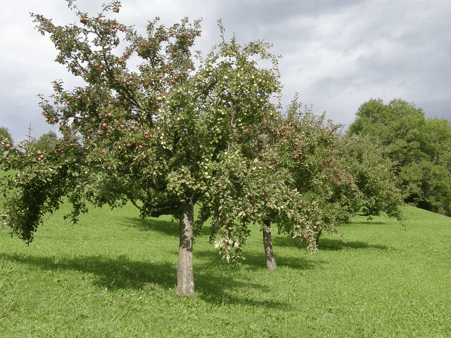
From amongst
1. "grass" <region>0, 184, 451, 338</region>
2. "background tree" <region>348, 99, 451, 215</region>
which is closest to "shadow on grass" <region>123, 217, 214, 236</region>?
"grass" <region>0, 184, 451, 338</region>

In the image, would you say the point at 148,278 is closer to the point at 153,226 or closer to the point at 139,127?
the point at 139,127

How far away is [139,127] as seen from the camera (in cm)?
1162

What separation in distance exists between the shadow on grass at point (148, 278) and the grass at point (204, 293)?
51 millimetres

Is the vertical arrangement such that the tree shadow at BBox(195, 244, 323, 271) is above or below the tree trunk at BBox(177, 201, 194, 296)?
below

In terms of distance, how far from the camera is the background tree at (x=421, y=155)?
68.1m

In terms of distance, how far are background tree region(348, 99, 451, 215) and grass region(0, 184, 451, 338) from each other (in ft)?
152

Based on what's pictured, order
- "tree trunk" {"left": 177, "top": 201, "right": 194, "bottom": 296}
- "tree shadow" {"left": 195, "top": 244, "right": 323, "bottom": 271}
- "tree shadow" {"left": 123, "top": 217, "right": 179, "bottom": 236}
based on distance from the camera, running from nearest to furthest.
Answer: "tree trunk" {"left": 177, "top": 201, "right": 194, "bottom": 296}, "tree shadow" {"left": 195, "top": 244, "right": 323, "bottom": 271}, "tree shadow" {"left": 123, "top": 217, "right": 179, "bottom": 236}

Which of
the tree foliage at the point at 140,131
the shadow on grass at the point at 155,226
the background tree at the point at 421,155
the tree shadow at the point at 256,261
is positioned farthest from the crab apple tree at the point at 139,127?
the background tree at the point at 421,155

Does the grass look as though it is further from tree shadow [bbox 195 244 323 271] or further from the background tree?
the background tree

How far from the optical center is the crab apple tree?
1089 centimetres

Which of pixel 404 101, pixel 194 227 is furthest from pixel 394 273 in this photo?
pixel 404 101

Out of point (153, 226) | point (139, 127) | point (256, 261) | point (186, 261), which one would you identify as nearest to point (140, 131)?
point (139, 127)

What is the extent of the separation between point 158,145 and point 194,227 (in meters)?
3.83

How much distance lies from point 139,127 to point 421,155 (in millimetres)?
77244
